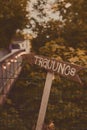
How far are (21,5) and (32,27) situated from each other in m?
26.9

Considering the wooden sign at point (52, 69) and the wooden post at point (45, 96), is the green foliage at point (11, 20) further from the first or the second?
the wooden post at point (45, 96)

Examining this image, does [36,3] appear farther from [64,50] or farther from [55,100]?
[55,100]

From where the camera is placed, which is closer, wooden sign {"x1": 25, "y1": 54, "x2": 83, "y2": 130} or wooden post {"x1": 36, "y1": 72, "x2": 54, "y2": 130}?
wooden sign {"x1": 25, "y1": 54, "x2": 83, "y2": 130}

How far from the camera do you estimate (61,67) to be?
6.84 metres

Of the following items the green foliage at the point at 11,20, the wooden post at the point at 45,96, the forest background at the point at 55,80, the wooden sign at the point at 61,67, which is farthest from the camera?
the green foliage at the point at 11,20

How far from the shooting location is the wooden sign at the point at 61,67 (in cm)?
674

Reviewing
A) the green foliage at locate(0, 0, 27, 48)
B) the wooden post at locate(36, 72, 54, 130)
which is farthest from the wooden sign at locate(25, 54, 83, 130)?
the green foliage at locate(0, 0, 27, 48)

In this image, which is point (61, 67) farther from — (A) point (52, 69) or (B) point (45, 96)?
(B) point (45, 96)

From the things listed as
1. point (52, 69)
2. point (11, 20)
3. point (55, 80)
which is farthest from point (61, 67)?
point (11, 20)

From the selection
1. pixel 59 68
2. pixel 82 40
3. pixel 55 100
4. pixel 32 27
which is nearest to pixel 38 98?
pixel 55 100

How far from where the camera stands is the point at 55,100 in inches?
352

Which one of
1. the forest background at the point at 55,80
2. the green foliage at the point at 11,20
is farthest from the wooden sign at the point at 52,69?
the green foliage at the point at 11,20

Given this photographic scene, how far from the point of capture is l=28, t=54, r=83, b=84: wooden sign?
6738 mm

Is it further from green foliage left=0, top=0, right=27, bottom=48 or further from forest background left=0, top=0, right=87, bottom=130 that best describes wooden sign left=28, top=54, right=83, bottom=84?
green foliage left=0, top=0, right=27, bottom=48
